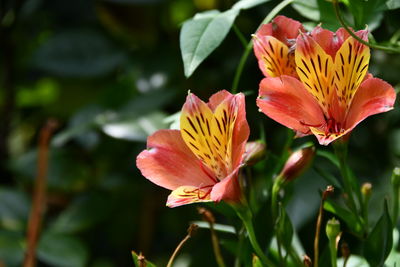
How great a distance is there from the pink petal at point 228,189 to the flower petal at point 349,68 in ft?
0.25

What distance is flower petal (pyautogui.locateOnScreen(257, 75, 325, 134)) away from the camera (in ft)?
1.31

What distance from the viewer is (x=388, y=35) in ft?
2.33

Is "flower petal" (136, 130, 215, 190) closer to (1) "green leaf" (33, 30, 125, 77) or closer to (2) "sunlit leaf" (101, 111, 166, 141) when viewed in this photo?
(2) "sunlit leaf" (101, 111, 166, 141)

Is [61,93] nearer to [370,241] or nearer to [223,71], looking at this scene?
[223,71]

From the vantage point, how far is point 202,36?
1.59 ft

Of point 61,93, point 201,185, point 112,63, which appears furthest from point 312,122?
point 61,93

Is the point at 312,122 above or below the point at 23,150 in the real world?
above

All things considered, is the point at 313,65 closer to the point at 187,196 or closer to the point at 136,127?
the point at 187,196

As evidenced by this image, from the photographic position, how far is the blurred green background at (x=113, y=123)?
83 cm

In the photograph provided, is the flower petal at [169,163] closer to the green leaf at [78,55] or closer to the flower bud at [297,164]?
the flower bud at [297,164]

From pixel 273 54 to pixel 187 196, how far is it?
102mm

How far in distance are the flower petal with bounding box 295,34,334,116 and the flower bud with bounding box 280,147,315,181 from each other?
2.7 inches

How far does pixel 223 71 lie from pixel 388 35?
0.24 metres

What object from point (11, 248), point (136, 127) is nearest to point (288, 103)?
point (136, 127)
